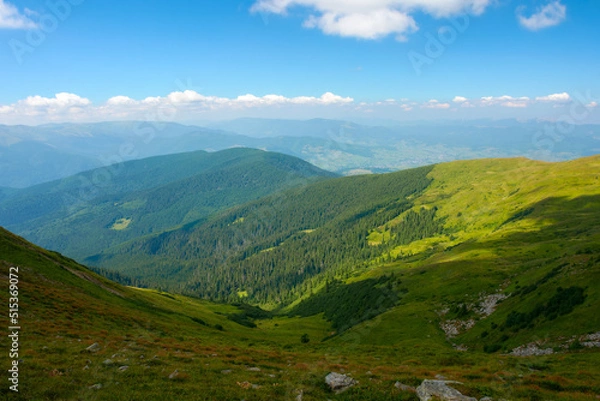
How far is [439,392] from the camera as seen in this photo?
709 inches

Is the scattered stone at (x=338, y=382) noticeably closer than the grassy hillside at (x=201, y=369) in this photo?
No

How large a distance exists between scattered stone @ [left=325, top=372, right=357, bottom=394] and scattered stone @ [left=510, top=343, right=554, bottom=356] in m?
26.8

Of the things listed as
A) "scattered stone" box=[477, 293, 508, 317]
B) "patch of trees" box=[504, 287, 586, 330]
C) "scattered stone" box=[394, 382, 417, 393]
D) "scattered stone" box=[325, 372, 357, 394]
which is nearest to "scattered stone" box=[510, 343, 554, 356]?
"patch of trees" box=[504, 287, 586, 330]

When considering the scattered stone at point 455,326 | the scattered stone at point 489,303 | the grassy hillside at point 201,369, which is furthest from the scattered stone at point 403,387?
the scattered stone at point 489,303

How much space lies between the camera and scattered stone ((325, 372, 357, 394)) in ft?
68.0

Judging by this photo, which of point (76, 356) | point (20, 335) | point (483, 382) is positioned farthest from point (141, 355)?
point (483, 382)

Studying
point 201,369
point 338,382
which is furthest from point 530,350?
point 201,369

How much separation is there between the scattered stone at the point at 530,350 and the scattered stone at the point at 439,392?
80.1 feet

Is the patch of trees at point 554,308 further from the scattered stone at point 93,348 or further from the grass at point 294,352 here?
the scattered stone at point 93,348

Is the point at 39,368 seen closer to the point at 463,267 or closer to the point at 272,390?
the point at 272,390

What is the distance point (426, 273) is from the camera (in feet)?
358

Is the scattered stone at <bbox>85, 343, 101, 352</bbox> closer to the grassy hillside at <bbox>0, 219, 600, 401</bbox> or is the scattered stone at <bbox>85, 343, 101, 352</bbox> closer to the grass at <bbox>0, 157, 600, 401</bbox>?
the grassy hillside at <bbox>0, 219, 600, 401</bbox>

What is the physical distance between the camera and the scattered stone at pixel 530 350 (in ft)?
112

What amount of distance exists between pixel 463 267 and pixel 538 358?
68.6 metres
